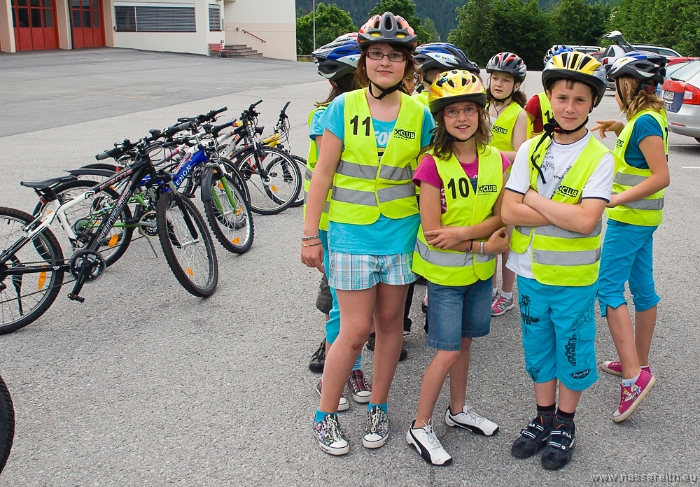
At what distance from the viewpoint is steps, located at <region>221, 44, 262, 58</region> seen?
45.5 meters

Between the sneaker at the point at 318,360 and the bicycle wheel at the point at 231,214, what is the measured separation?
226 cm

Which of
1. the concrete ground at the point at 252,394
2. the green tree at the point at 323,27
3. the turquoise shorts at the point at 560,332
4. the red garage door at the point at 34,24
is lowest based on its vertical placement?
the concrete ground at the point at 252,394

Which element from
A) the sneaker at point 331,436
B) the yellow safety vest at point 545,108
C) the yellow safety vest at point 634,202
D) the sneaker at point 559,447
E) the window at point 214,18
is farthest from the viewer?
the window at point 214,18

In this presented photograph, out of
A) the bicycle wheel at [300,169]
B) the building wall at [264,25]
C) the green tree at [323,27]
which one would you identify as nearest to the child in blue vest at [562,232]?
the bicycle wheel at [300,169]

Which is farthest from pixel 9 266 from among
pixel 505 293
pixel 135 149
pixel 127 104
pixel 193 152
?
pixel 127 104

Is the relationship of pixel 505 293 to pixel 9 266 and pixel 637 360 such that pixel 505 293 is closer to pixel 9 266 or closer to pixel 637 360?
pixel 637 360

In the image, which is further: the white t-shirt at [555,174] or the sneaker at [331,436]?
the sneaker at [331,436]

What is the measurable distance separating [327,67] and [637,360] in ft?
7.60

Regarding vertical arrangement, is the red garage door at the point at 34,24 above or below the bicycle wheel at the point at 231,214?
above

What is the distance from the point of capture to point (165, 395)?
12.5 ft

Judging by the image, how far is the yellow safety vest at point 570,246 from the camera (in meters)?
2.97

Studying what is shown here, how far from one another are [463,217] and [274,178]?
5097 mm

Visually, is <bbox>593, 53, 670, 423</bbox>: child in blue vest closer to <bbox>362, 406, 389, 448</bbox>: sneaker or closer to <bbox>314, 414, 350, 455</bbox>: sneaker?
<bbox>362, 406, 389, 448</bbox>: sneaker

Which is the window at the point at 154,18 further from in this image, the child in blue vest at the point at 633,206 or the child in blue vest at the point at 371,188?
the child in blue vest at the point at 371,188
